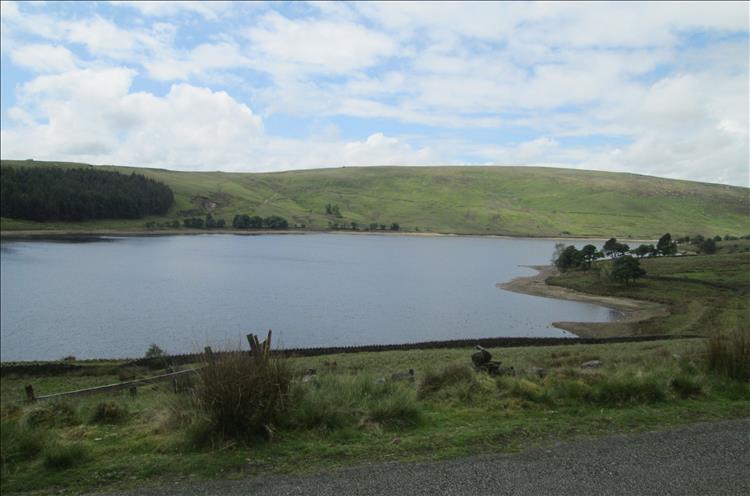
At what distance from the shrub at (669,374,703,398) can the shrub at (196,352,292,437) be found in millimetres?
6604

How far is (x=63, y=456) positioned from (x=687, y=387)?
30.6ft

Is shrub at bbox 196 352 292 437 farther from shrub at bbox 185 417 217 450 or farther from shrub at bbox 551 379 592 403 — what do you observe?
shrub at bbox 551 379 592 403

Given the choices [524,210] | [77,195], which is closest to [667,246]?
[77,195]

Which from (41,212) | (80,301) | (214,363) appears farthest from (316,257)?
(214,363)

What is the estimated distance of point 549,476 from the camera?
555cm

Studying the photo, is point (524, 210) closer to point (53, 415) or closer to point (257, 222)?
point (257, 222)

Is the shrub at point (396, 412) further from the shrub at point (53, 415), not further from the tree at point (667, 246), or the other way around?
the tree at point (667, 246)

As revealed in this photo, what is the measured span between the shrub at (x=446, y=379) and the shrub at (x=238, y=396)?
11.7 feet

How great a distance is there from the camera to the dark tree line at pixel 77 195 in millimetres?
115938

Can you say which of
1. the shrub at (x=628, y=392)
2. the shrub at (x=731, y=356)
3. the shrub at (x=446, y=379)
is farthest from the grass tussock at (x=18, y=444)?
the shrub at (x=731, y=356)

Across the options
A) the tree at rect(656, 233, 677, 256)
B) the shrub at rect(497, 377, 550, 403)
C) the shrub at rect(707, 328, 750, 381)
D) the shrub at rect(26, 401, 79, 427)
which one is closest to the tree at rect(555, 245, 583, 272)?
the tree at rect(656, 233, 677, 256)

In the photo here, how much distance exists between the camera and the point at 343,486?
211 inches

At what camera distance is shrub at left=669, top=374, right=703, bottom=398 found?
8.57 meters

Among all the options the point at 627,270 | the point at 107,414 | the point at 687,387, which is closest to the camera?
the point at 687,387
